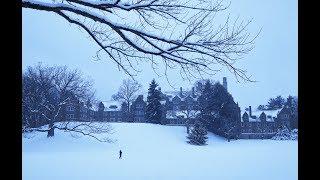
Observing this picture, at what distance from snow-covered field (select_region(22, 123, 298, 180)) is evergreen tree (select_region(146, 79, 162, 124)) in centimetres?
446

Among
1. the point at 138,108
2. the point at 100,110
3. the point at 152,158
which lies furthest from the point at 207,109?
the point at 100,110

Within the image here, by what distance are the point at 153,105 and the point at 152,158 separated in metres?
29.3

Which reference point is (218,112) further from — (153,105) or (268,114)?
(268,114)

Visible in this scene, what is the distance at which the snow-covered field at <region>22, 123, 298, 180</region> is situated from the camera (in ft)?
75.6

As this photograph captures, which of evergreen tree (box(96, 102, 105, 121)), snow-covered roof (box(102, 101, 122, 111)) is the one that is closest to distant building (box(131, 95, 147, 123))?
snow-covered roof (box(102, 101, 122, 111))

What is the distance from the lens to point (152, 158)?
35.8 meters

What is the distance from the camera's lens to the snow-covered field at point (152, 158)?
23.0 metres

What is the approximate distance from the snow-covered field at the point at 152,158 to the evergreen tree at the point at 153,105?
4.46m

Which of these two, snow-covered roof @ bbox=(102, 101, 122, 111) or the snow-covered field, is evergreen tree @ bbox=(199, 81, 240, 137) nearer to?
the snow-covered field

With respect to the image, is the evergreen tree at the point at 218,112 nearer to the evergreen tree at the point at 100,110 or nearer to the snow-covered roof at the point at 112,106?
the snow-covered roof at the point at 112,106

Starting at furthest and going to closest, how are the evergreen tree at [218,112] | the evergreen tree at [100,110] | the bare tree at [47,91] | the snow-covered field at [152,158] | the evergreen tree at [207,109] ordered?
the evergreen tree at [100,110], the evergreen tree at [218,112], the evergreen tree at [207,109], the bare tree at [47,91], the snow-covered field at [152,158]

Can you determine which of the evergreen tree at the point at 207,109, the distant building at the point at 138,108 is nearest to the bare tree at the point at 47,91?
the evergreen tree at the point at 207,109

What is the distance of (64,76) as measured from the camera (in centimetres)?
4844

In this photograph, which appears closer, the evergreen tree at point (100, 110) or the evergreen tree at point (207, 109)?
the evergreen tree at point (207, 109)
